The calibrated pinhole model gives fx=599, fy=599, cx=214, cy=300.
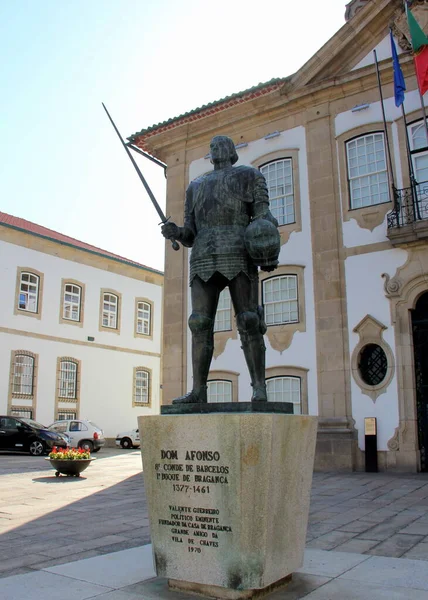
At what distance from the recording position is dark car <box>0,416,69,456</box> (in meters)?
20.8

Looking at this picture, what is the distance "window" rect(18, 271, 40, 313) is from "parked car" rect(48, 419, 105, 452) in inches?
233

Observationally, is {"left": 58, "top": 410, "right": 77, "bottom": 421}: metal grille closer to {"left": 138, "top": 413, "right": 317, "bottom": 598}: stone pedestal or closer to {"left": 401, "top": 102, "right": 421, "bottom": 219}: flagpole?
{"left": 401, "top": 102, "right": 421, "bottom": 219}: flagpole

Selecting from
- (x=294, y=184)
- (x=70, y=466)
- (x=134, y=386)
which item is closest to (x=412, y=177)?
(x=294, y=184)

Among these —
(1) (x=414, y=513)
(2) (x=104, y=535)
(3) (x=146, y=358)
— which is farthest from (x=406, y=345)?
(3) (x=146, y=358)

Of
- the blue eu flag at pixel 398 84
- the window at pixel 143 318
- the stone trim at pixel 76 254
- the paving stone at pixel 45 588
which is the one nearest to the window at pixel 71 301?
the stone trim at pixel 76 254

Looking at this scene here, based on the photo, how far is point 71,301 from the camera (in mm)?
28859

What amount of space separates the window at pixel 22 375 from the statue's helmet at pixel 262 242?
22579mm

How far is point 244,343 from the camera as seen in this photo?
16.6 feet

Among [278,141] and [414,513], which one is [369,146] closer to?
[278,141]

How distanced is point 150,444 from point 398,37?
1403 cm

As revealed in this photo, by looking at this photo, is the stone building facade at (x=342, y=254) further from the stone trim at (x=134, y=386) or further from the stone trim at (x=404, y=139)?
the stone trim at (x=134, y=386)

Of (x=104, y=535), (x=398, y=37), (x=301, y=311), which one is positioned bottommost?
(x=104, y=535)

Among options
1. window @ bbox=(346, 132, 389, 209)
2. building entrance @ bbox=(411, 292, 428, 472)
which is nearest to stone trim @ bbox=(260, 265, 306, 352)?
window @ bbox=(346, 132, 389, 209)

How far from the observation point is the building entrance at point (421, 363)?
13.6m
